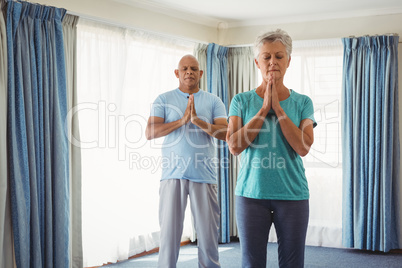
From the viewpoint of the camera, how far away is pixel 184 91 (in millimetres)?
3008

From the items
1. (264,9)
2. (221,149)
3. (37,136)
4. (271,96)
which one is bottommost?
(221,149)

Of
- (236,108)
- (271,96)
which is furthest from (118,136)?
(271,96)

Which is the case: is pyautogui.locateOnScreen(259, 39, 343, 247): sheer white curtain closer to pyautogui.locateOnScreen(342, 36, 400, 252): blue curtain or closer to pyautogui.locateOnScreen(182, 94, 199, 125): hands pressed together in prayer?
pyautogui.locateOnScreen(342, 36, 400, 252): blue curtain

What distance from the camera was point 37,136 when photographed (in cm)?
307

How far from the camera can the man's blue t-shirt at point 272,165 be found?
5.32 feet

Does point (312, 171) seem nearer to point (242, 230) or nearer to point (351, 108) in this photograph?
point (351, 108)

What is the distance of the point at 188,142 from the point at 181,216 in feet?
1.57

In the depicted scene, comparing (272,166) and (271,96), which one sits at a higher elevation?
(271,96)

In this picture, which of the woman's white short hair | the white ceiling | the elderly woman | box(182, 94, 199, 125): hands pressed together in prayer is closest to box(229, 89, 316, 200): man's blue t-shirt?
the elderly woman

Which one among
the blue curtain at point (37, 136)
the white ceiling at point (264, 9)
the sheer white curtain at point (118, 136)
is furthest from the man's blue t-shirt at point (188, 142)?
the white ceiling at point (264, 9)

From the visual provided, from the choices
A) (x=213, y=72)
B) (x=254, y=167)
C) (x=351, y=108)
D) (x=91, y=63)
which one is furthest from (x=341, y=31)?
(x=254, y=167)

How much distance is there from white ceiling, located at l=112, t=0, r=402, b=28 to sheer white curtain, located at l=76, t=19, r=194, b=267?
333 mm

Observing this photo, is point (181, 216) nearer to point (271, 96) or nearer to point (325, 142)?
point (271, 96)

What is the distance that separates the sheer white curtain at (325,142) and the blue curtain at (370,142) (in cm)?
16
